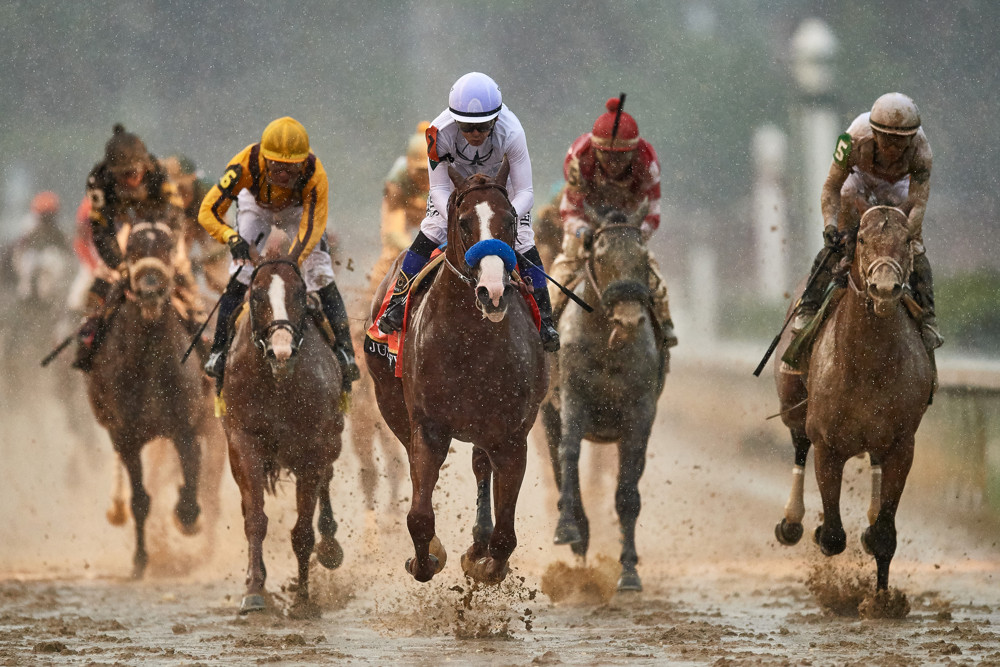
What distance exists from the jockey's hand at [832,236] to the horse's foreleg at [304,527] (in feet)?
10.8

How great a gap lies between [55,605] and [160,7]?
23529 millimetres

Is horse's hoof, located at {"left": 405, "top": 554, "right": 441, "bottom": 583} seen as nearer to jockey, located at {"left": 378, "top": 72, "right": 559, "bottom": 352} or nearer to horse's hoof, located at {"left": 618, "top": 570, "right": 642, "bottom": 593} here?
jockey, located at {"left": 378, "top": 72, "right": 559, "bottom": 352}

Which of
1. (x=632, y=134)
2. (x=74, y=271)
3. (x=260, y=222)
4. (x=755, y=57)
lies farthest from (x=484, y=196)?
(x=755, y=57)

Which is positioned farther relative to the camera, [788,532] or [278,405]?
[788,532]

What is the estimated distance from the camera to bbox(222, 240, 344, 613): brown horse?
9.66 m

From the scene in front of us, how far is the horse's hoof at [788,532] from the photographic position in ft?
35.7

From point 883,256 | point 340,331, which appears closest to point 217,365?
point 340,331

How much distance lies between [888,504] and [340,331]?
347 cm

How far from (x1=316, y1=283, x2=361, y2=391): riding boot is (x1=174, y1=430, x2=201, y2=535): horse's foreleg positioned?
209cm

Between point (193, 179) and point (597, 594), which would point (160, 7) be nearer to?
point (193, 179)

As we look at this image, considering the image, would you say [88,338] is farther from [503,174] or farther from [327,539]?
[503,174]

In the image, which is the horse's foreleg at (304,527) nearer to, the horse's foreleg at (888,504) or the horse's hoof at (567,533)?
the horse's hoof at (567,533)

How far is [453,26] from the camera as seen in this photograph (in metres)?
31.4

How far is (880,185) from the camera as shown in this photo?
10211 millimetres
